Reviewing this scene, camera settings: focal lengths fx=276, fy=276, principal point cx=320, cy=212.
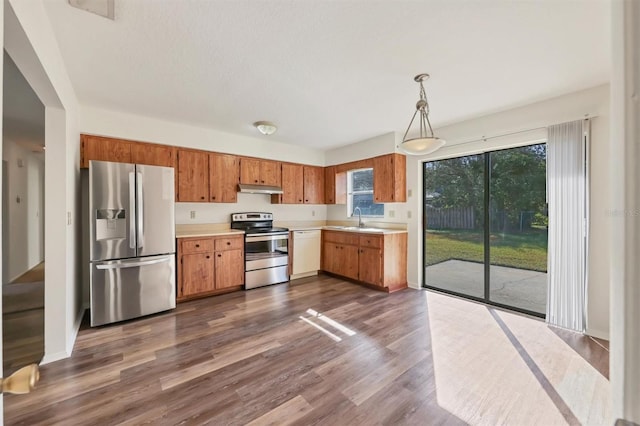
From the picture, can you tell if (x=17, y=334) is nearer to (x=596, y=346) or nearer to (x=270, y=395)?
(x=270, y=395)

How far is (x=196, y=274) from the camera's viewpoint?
12.3 feet

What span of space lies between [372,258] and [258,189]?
2.16m

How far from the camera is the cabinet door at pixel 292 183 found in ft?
16.6

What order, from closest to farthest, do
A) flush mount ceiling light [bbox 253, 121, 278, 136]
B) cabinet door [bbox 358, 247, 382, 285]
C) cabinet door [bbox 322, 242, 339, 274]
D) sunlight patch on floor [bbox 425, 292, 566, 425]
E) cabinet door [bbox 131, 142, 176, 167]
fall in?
sunlight patch on floor [bbox 425, 292, 566, 425], cabinet door [bbox 131, 142, 176, 167], flush mount ceiling light [bbox 253, 121, 278, 136], cabinet door [bbox 358, 247, 382, 285], cabinet door [bbox 322, 242, 339, 274]

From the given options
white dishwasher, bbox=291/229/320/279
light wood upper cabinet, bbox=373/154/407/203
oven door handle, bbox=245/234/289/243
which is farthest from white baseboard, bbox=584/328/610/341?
oven door handle, bbox=245/234/289/243

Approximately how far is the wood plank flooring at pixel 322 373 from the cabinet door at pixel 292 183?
2.35 meters

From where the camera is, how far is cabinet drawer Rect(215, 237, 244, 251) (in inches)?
156

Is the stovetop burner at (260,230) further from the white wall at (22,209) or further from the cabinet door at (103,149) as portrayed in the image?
the white wall at (22,209)

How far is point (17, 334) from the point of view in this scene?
2.71m

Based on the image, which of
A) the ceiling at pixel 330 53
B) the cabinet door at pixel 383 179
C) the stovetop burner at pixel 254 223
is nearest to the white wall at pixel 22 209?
the ceiling at pixel 330 53

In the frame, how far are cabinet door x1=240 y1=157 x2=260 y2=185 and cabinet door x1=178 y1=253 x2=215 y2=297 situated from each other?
1.38m

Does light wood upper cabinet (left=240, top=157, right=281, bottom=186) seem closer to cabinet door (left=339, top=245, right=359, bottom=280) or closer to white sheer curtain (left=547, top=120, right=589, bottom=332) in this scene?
cabinet door (left=339, top=245, right=359, bottom=280)

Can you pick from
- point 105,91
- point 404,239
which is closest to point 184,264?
point 105,91

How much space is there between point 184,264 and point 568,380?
4.04m
